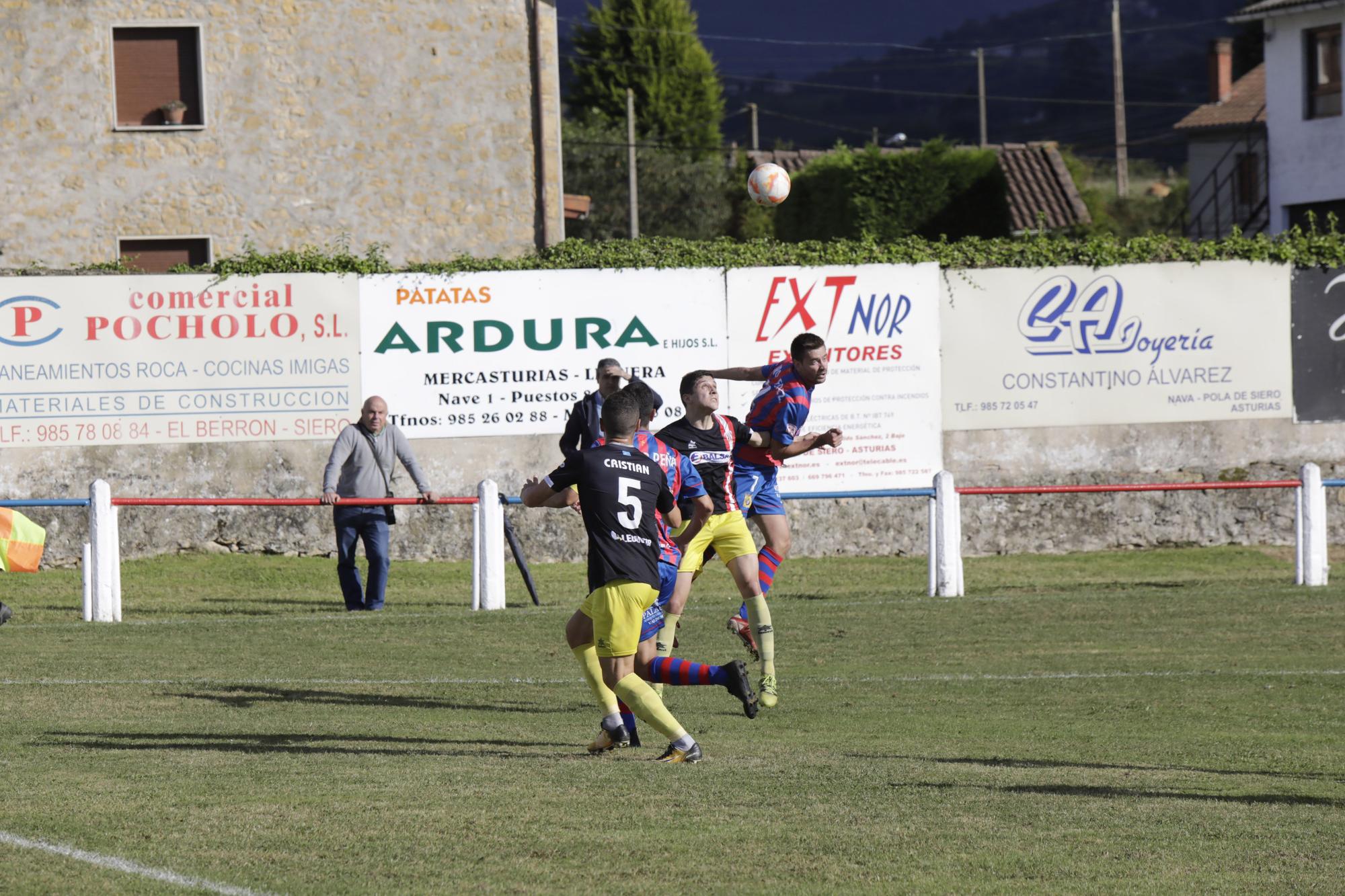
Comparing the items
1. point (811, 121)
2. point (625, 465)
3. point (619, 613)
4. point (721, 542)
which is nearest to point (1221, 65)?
point (721, 542)

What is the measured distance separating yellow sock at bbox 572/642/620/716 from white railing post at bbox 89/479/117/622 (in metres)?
7.98

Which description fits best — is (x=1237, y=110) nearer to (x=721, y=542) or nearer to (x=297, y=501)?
(x=297, y=501)

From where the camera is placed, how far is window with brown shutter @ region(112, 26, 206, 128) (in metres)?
25.4

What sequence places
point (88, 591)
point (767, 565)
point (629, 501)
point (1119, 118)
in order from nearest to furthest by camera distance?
1. point (629, 501)
2. point (767, 565)
3. point (88, 591)
4. point (1119, 118)

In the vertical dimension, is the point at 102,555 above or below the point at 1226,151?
below

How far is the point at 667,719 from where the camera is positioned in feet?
28.0

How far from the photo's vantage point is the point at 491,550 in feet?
53.7

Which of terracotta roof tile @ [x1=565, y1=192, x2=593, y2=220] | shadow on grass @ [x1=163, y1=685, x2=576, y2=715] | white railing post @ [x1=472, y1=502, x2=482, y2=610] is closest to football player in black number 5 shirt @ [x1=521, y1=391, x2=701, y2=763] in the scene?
shadow on grass @ [x1=163, y1=685, x2=576, y2=715]

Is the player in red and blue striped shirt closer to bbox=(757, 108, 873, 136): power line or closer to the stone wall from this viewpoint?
the stone wall

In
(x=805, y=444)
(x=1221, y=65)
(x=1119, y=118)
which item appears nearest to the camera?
(x=805, y=444)

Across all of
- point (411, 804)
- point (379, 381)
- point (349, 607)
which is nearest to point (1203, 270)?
point (379, 381)

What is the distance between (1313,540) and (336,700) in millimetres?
10538

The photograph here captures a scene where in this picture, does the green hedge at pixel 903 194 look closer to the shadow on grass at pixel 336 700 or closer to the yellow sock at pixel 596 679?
the shadow on grass at pixel 336 700

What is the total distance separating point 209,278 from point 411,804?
1376 centimetres
